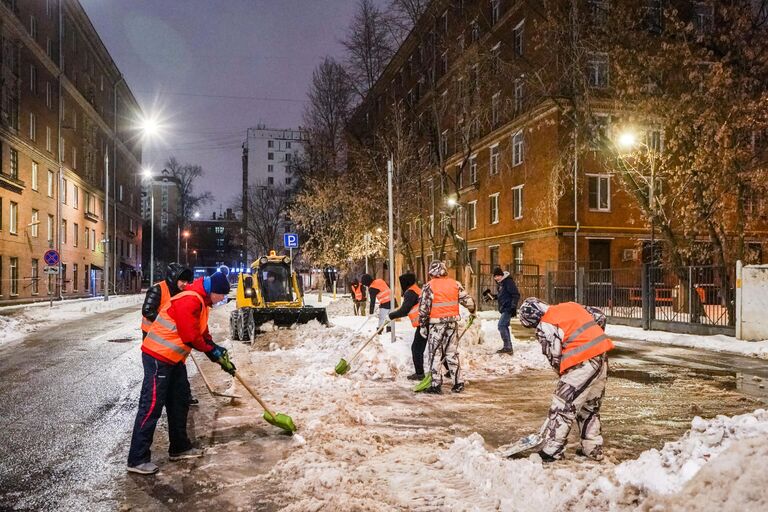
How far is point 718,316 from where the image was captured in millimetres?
16797

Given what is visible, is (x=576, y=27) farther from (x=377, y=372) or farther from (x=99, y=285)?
(x=99, y=285)

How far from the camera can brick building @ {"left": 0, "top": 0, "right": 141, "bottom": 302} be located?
34656 mm

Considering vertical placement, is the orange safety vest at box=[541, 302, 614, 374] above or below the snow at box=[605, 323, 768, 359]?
above

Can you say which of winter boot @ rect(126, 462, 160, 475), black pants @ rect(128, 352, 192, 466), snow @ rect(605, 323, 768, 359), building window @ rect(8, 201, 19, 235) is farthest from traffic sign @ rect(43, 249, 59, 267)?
winter boot @ rect(126, 462, 160, 475)

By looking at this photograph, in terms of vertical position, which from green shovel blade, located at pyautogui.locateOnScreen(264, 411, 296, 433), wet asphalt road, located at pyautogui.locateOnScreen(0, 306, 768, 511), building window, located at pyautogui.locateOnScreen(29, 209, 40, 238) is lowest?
wet asphalt road, located at pyautogui.locateOnScreen(0, 306, 768, 511)

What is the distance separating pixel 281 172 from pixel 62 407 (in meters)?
105

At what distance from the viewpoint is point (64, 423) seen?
23.3 feet

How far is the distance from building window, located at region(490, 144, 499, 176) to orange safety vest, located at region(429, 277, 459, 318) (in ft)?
92.1

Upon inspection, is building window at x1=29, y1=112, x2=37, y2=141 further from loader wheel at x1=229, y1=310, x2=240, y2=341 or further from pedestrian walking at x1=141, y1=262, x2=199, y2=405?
pedestrian walking at x1=141, y1=262, x2=199, y2=405

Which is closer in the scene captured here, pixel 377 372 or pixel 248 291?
pixel 377 372

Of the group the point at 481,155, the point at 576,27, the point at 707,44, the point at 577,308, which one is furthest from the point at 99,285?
the point at 577,308

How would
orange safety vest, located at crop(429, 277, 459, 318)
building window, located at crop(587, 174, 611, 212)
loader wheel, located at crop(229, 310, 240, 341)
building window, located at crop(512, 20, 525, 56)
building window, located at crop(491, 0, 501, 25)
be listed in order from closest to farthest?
orange safety vest, located at crop(429, 277, 459, 318)
loader wheel, located at crop(229, 310, 240, 341)
building window, located at crop(587, 174, 611, 212)
building window, located at crop(512, 20, 525, 56)
building window, located at crop(491, 0, 501, 25)

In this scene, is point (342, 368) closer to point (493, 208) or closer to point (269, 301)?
point (269, 301)

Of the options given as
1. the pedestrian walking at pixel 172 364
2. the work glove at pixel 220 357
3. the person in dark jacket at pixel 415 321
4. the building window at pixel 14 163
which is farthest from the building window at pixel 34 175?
the pedestrian walking at pixel 172 364
